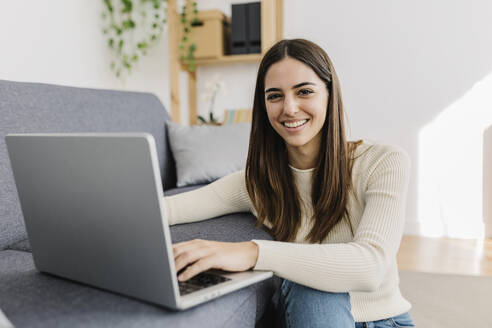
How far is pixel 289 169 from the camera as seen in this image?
1191 mm

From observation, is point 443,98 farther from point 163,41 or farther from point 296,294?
point 296,294

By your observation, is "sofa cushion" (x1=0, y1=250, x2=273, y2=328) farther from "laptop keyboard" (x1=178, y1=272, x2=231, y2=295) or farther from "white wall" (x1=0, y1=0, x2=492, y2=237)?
"white wall" (x1=0, y1=0, x2=492, y2=237)

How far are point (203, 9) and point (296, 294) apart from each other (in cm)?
268

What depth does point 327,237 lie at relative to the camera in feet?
3.58

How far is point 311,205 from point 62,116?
3.09 feet

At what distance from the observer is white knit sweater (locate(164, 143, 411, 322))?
2.67ft

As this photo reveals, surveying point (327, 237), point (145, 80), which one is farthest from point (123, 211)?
point (145, 80)

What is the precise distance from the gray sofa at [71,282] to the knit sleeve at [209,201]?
32 mm

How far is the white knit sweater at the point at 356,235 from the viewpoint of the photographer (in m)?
0.81

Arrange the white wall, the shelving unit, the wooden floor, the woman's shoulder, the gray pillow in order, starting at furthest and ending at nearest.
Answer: the shelving unit < the white wall < the wooden floor < the gray pillow < the woman's shoulder

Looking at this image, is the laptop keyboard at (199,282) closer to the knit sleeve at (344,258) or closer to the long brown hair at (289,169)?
the knit sleeve at (344,258)

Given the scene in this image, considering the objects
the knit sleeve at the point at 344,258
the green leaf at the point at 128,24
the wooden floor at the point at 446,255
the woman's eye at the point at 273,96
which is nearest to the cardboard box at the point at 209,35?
the green leaf at the point at 128,24

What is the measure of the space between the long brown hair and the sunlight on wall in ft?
6.03

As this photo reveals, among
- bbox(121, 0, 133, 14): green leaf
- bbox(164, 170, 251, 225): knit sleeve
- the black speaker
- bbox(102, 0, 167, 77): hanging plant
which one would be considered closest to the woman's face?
bbox(164, 170, 251, 225): knit sleeve
